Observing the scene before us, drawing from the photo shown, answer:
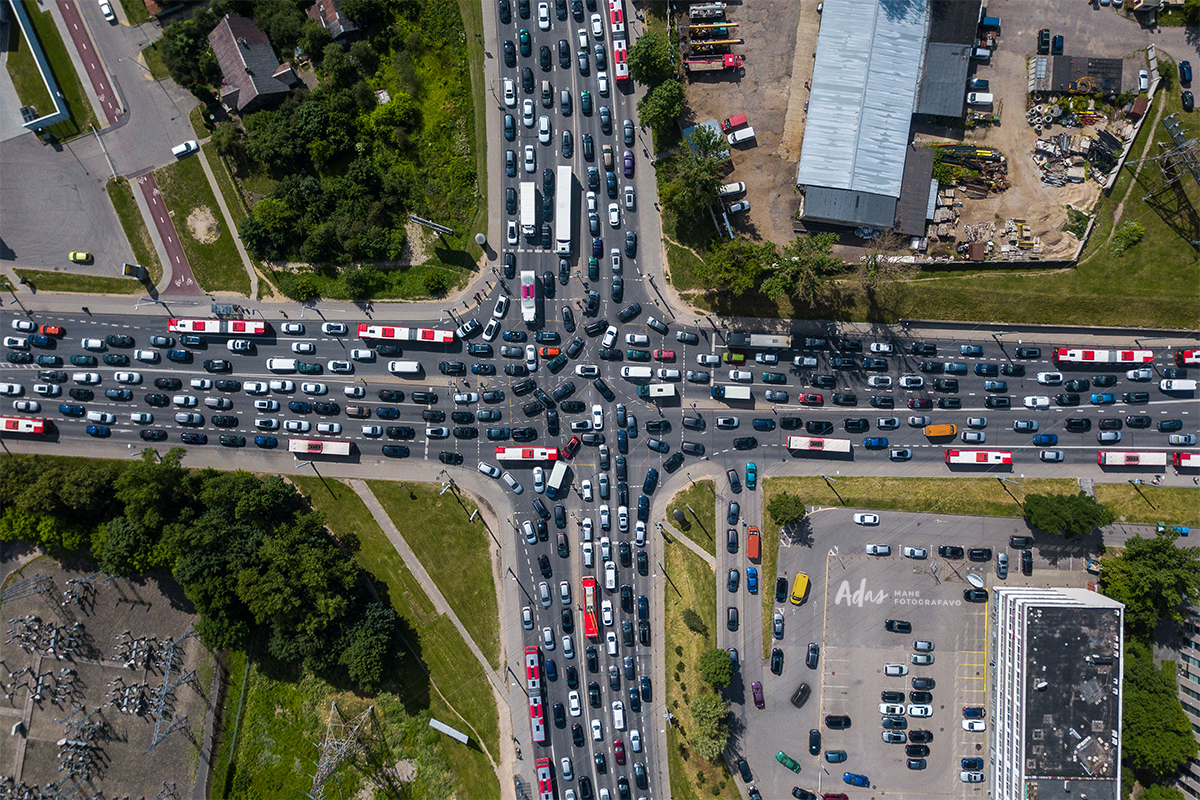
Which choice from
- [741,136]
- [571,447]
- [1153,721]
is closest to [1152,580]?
[1153,721]

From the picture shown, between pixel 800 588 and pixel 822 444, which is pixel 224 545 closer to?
pixel 800 588

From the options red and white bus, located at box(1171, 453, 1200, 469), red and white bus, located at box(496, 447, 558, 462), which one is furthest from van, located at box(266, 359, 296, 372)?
red and white bus, located at box(1171, 453, 1200, 469)

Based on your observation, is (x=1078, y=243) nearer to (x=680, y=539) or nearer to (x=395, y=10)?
(x=680, y=539)

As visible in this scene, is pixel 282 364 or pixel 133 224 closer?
pixel 282 364

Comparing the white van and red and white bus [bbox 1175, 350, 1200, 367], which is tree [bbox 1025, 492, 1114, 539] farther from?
the white van

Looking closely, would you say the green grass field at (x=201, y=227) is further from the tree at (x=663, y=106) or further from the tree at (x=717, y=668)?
the tree at (x=717, y=668)

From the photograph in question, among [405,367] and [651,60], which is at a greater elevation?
[651,60]
